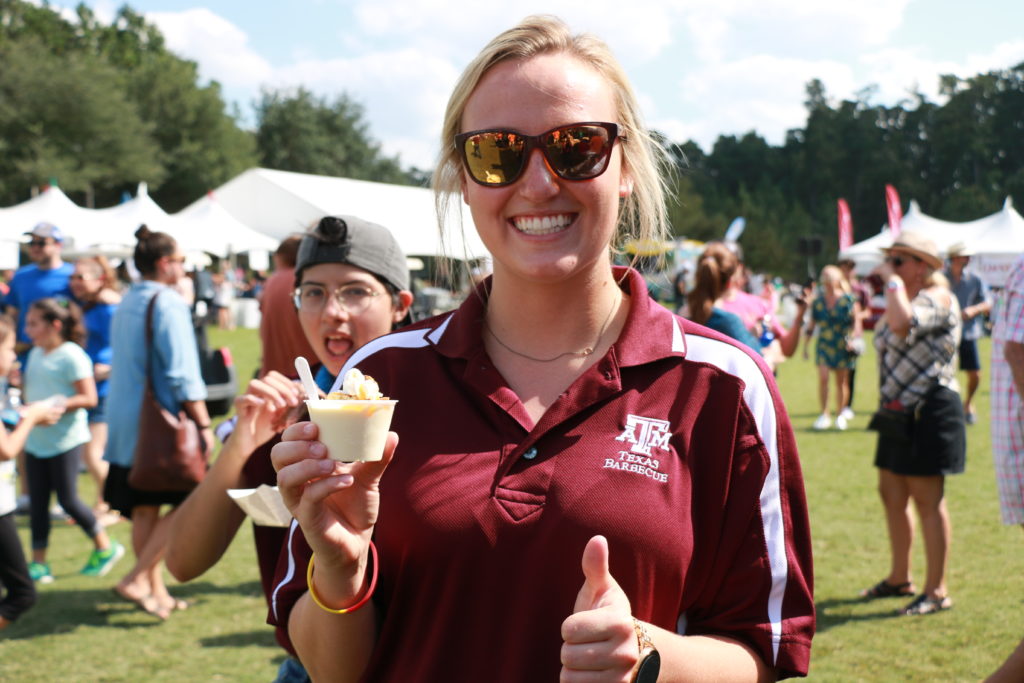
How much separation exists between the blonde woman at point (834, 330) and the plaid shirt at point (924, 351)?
5.94 meters

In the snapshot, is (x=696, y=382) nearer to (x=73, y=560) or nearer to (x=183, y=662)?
(x=183, y=662)

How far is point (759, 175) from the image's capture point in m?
115

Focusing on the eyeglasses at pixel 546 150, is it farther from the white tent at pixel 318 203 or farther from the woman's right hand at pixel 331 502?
the white tent at pixel 318 203

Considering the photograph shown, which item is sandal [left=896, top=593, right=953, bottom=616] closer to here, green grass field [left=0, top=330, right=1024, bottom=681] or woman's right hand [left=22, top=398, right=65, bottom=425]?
green grass field [left=0, top=330, right=1024, bottom=681]

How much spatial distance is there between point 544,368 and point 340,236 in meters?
1.31

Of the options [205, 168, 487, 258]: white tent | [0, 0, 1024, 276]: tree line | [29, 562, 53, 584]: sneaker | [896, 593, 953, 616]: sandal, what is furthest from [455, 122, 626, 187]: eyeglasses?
[0, 0, 1024, 276]: tree line

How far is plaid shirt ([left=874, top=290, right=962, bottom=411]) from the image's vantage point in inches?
239

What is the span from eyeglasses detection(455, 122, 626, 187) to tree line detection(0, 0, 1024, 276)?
44.7 metres

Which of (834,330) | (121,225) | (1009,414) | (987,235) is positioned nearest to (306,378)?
(1009,414)

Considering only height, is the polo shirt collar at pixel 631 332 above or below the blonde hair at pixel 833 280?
below

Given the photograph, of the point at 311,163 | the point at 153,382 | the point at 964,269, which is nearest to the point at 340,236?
the point at 153,382


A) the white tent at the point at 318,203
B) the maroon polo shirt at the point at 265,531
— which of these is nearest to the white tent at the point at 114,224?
the white tent at the point at 318,203

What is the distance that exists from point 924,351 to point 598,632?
5380 millimetres

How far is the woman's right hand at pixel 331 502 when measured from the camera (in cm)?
160
